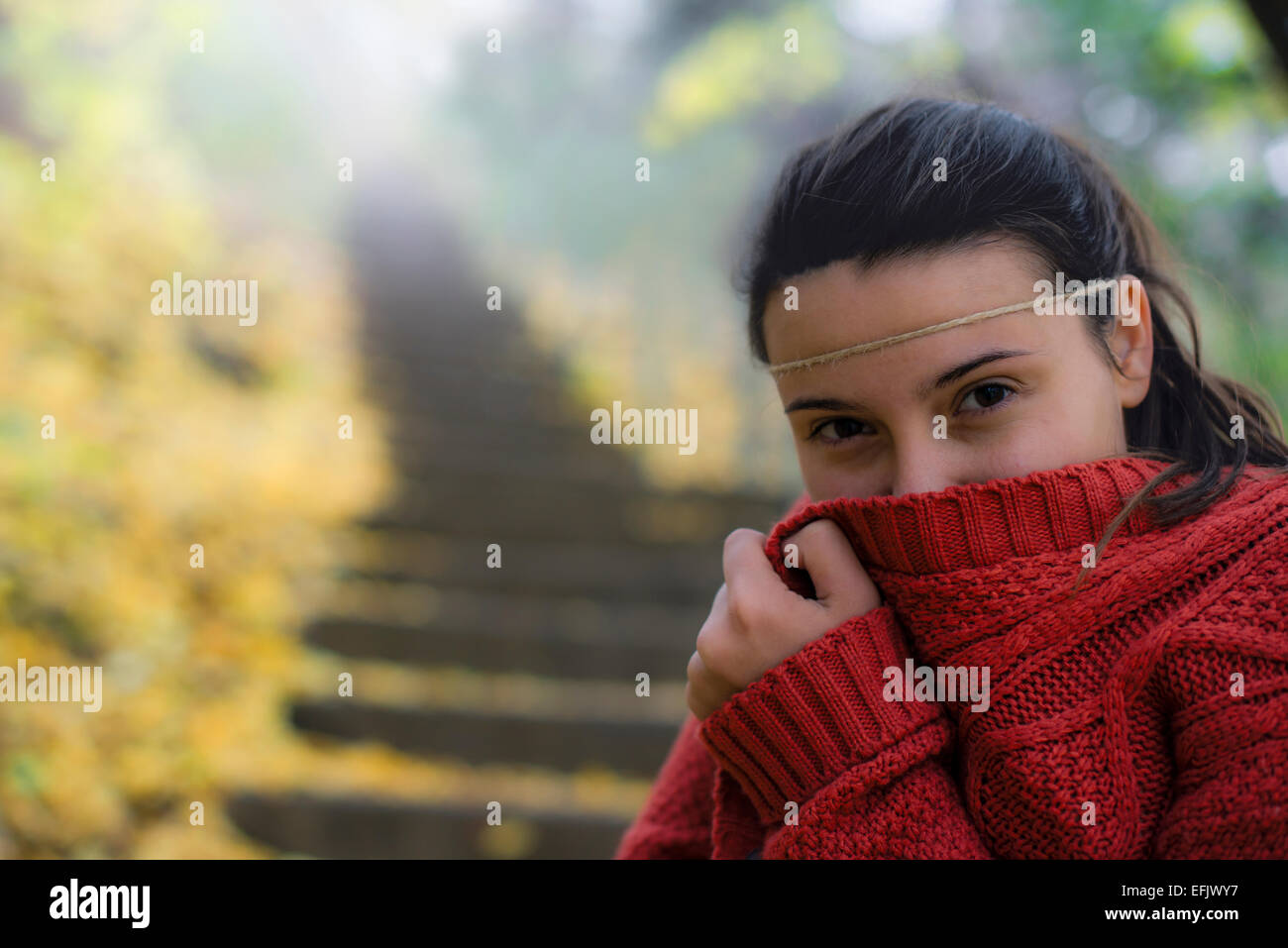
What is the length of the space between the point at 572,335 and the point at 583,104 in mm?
1529

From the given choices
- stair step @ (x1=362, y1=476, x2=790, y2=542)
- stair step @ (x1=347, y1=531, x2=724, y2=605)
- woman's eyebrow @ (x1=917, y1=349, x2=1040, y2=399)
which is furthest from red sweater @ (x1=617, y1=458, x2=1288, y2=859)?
stair step @ (x1=362, y1=476, x2=790, y2=542)

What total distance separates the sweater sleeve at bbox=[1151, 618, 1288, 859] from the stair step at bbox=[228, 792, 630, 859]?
223 cm

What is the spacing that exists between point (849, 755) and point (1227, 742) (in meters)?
0.32

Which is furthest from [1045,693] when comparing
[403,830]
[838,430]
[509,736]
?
[509,736]

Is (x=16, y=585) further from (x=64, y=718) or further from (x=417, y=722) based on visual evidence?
(x=417, y=722)

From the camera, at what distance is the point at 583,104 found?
6.52 m

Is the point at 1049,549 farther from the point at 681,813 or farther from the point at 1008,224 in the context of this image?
the point at 681,813

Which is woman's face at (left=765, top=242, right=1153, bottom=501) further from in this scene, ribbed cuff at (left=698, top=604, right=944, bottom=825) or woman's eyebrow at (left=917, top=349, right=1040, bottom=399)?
ribbed cuff at (left=698, top=604, right=944, bottom=825)

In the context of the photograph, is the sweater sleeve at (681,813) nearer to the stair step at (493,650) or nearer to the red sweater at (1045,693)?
the red sweater at (1045,693)

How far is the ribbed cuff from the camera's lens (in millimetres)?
972

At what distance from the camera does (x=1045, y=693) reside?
921 millimetres

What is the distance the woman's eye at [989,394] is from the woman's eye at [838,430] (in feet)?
0.40

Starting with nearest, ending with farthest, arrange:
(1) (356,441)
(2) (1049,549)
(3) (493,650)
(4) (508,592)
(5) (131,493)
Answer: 1. (2) (1049,549)
2. (5) (131,493)
3. (3) (493,650)
4. (4) (508,592)
5. (1) (356,441)

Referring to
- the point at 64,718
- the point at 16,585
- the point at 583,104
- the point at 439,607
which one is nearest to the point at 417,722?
the point at 439,607
